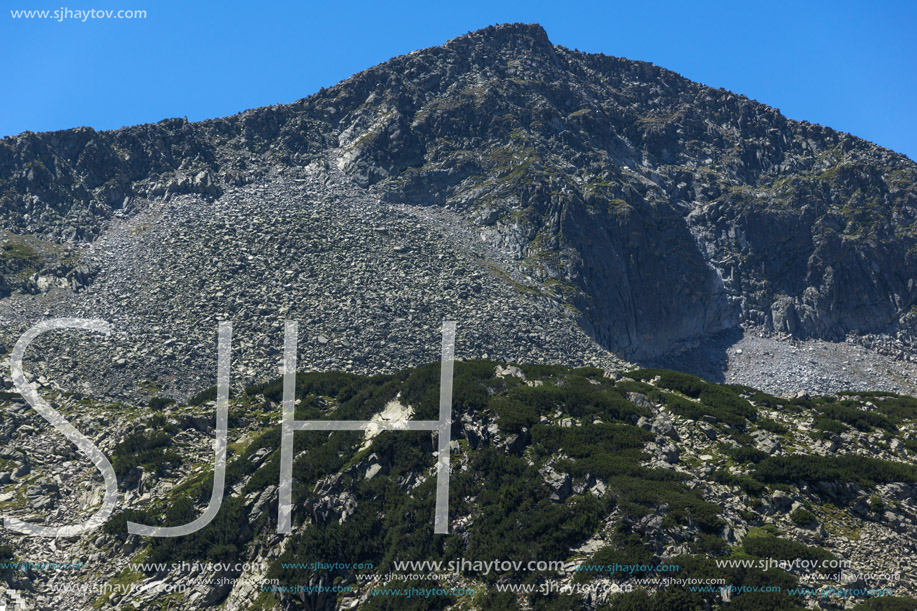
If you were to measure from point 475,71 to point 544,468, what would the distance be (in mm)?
112853

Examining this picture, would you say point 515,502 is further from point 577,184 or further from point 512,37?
point 512,37

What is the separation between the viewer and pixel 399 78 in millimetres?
132250

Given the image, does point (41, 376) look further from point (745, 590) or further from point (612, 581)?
point (745, 590)

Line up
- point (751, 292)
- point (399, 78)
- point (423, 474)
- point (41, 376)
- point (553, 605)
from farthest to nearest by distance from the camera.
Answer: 1. point (399, 78)
2. point (751, 292)
3. point (41, 376)
4. point (423, 474)
5. point (553, 605)

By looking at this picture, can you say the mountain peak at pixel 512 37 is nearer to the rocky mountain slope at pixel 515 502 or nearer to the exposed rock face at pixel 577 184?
the exposed rock face at pixel 577 184

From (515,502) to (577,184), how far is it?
275 feet

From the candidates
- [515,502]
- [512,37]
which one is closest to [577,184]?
[512,37]

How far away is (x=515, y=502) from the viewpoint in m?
37.5

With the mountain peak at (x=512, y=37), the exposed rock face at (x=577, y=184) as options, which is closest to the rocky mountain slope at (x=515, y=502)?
the exposed rock face at (x=577, y=184)

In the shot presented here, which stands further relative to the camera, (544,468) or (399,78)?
(399,78)

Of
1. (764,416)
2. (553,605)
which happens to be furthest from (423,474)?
(764,416)

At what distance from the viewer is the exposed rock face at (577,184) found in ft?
338

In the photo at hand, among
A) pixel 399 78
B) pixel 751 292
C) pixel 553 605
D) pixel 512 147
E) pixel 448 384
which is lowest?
pixel 553 605

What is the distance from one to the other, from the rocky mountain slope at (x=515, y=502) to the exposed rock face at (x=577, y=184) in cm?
4512
